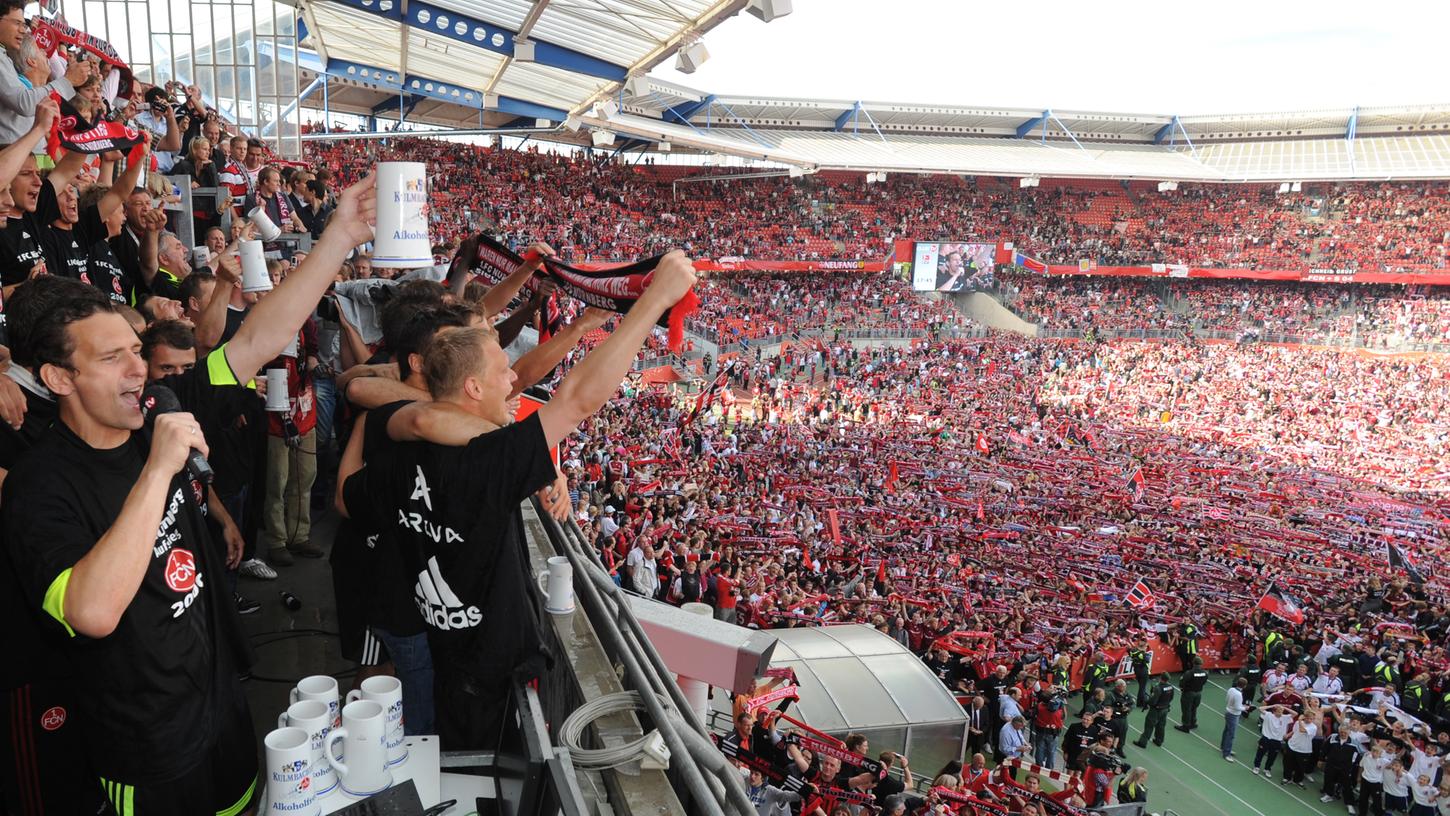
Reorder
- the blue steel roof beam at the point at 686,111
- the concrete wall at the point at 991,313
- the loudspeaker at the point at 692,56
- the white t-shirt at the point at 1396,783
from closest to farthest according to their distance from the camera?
the white t-shirt at the point at 1396,783 < the loudspeaker at the point at 692,56 < the blue steel roof beam at the point at 686,111 < the concrete wall at the point at 991,313

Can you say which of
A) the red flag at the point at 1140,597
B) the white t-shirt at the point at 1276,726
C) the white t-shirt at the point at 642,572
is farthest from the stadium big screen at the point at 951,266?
the white t-shirt at the point at 642,572

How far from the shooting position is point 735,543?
13109 millimetres

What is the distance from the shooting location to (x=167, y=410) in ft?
6.57

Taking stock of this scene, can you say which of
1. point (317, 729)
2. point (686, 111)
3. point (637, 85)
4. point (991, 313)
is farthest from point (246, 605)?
point (991, 313)

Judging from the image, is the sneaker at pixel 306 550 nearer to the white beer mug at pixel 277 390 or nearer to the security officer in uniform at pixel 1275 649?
the white beer mug at pixel 277 390

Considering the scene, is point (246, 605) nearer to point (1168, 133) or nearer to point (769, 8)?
point (769, 8)

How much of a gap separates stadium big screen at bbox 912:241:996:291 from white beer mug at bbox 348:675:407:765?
4009 cm

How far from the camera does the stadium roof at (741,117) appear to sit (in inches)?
457

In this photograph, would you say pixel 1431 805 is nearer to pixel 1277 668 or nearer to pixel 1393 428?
pixel 1277 668

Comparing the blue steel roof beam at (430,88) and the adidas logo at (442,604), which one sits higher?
the blue steel roof beam at (430,88)

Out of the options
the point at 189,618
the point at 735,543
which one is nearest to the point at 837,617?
the point at 735,543

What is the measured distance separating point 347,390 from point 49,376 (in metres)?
1.19

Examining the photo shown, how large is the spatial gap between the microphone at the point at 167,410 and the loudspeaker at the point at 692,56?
9.12 m

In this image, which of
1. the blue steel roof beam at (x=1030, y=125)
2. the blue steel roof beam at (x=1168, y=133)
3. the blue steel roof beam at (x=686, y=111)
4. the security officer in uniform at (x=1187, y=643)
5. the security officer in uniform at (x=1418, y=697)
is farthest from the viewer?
the blue steel roof beam at (x=1168, y=133)
